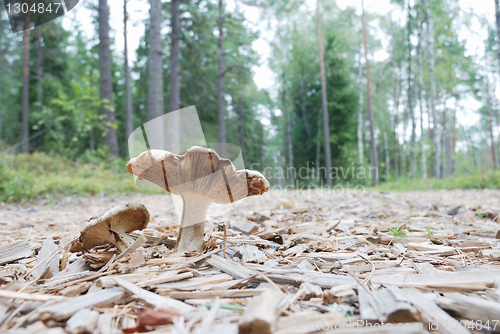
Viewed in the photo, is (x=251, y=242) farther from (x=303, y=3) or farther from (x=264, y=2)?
(x=303, y=3)

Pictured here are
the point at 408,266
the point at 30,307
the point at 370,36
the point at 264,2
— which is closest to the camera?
the point at 30,307

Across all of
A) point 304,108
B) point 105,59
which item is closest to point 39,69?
point 105,59

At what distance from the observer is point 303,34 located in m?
20.6

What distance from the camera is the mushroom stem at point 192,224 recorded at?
5.25ft

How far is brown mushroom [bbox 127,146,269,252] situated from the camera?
4.29 ft

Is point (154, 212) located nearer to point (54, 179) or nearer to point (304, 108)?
point (54, 179)

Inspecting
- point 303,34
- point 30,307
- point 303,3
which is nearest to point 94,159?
point 30,307

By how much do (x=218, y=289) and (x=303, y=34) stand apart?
2273 centimetres

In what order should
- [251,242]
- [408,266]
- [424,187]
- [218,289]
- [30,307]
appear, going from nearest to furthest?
[30,307]
[218,289]
[408,266]
[251,242]
[424,187]

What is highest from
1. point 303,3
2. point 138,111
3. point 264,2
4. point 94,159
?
point 303,3

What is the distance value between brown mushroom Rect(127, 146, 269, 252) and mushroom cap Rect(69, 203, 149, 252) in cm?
21

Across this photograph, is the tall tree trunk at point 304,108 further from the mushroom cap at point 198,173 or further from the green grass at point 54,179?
the mushroom cap at point 198,173

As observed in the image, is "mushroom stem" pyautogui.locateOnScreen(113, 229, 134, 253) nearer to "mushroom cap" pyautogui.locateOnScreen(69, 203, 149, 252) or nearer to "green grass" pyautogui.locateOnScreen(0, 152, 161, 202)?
"mushroom cap" pyautogui.locateOnScreen(69, 203, 149, 252)

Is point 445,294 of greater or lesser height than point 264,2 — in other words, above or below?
below
